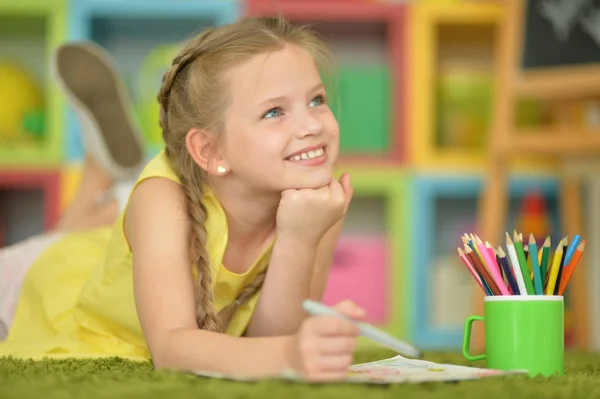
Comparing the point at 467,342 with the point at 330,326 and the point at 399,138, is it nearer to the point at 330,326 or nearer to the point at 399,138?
the point at 330,326

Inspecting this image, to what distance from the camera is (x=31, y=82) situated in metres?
2.39

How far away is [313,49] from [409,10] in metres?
1.22

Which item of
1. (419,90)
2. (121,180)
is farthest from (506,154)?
(121,180)

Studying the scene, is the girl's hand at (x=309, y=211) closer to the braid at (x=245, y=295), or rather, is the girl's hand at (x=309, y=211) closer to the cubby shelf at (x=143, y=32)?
the braid at (x=245, y=295)

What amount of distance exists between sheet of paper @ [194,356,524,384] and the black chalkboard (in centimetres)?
119

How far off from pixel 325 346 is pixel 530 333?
250 mm

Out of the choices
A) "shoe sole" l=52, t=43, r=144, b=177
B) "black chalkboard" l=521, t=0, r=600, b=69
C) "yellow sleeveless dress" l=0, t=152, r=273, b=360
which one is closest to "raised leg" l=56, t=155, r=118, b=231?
"shoe sole" l=52, t=43, r=144, b=177

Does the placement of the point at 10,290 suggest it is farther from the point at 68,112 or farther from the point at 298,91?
the point at 68,112

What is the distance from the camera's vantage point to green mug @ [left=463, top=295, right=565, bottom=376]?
791mm

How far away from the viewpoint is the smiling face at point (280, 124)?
0.93 m

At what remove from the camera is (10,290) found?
1342 millimetres

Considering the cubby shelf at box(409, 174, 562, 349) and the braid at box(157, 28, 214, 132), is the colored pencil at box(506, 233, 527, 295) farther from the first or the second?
the cubby shelf at box(409, 174, 562, 349)

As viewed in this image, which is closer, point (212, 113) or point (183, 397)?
point (183, 397)

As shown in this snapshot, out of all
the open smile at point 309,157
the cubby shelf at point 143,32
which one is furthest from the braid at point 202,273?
the cubby shelf at point 143,32
